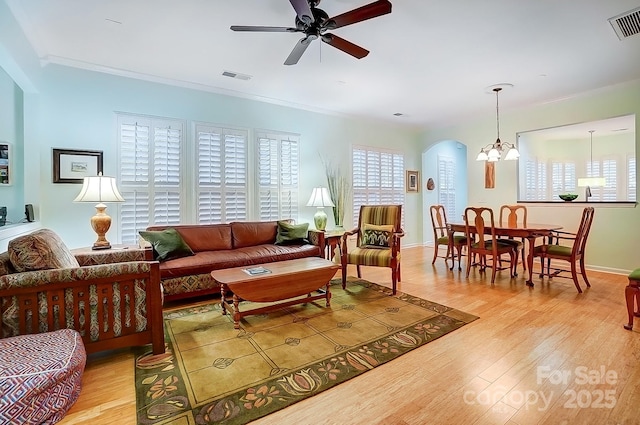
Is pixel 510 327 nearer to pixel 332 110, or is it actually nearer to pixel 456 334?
pixel 456 334

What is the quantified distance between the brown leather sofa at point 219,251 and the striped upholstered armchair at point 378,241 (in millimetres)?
563

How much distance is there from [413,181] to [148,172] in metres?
5.27

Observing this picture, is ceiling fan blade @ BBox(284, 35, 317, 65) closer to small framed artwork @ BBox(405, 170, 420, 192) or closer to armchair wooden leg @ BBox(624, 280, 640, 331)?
armchair wooden leg @ BBox(624, 280, 640, 331)

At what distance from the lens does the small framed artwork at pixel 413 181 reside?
6.89 m

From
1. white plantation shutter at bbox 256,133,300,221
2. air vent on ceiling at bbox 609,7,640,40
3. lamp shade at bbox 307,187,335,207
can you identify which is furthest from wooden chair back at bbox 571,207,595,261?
white plantation shutter at bbox 256,133,300,221

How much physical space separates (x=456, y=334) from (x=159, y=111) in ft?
14.0

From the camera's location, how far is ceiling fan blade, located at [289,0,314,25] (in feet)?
6.82

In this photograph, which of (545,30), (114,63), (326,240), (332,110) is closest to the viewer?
(545,30)

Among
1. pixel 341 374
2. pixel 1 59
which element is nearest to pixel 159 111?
pixel 1 59

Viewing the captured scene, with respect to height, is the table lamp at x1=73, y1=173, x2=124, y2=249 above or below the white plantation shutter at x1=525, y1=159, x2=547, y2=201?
below

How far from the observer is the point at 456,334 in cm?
253

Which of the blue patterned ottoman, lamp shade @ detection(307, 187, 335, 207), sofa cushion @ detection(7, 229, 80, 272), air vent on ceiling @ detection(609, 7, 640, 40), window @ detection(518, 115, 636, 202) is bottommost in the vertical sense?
the blue patterned ottoman

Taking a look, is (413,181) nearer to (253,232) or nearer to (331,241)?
(331,241)

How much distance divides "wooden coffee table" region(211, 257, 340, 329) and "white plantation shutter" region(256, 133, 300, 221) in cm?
193
